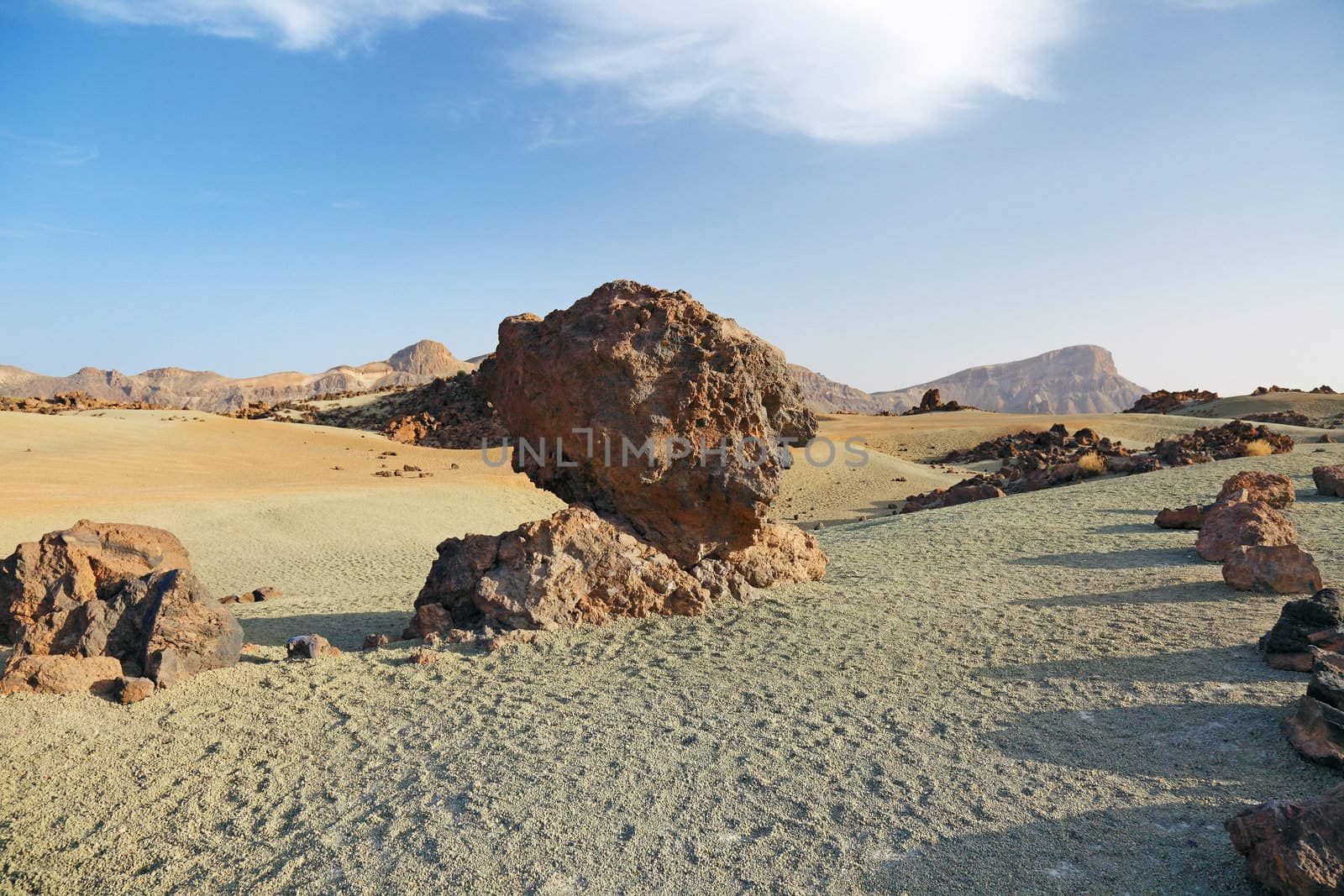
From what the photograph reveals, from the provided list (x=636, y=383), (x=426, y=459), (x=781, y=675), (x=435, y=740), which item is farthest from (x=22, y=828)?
(x=426, y=459)

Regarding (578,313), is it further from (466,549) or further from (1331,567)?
(1331,567)

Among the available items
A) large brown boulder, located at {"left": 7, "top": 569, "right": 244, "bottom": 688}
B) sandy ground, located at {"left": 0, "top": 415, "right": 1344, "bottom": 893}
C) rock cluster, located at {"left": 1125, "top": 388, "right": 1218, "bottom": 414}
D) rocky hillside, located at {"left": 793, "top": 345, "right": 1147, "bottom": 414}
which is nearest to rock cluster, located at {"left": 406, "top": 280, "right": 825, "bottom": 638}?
sandy ground, located at {"left": 0, "top": 415, "right": 1344, "bottom": 893}

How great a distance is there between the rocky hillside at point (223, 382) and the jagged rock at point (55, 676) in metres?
93.5

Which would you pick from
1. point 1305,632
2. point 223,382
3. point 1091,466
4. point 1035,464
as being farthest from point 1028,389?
point 1305,632

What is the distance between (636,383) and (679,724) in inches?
121

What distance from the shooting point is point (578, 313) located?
7.23 meters

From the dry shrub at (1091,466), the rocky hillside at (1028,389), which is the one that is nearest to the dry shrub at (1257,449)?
the dry shrub at (1091,466)

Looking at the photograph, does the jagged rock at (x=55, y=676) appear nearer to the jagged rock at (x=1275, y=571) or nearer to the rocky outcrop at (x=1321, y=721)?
the rocky outcrop at (x=1321, y=721)

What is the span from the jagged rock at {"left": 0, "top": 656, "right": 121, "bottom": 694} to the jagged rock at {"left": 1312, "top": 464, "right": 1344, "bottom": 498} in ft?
46.2

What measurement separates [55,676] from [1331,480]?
567 inches

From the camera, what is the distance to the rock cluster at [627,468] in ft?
21.6

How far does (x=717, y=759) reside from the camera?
421cm

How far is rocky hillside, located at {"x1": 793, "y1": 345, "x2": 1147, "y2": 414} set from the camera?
13438cm

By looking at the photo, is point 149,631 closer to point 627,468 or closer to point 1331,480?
point 627,468
